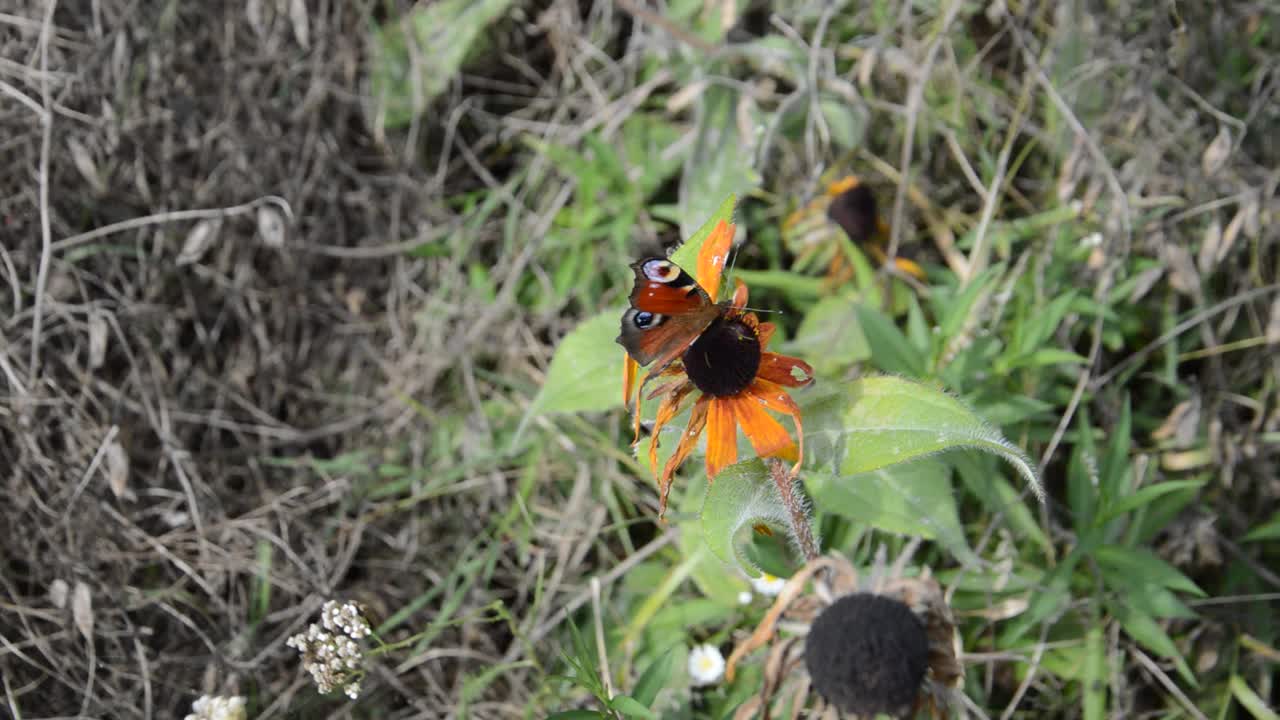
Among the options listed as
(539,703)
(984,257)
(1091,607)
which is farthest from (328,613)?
(984,257)

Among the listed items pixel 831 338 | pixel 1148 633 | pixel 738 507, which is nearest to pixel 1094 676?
pixel 1148 633

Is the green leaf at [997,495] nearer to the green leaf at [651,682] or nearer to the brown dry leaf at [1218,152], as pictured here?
the green leaf at [651,682]

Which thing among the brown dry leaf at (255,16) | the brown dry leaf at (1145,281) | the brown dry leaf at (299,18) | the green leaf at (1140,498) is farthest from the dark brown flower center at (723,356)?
the brown dry leaf at (255,16)

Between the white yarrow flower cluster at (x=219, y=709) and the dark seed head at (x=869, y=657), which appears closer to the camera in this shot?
the dark seed head at (x=869, y=657)

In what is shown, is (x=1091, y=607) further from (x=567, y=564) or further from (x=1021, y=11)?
(x=1021, y=11)

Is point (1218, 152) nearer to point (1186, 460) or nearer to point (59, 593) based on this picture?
point (1186, 460)

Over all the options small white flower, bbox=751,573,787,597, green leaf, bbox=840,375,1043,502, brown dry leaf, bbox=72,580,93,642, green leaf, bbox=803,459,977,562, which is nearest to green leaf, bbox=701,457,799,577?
green leaf, bbox=840,375,1043,502
